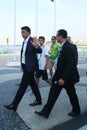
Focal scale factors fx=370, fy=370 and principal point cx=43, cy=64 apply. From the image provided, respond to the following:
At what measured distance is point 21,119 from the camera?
7.57 meters

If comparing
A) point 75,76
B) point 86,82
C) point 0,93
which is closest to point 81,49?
point 86,82

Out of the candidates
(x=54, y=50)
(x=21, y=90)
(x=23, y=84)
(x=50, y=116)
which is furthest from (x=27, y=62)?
(x=54, y=50)

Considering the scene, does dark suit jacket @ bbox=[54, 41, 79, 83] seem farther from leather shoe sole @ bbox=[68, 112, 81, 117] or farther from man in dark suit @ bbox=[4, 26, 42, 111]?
man in dark suit @ bbox=[4, 26, 42, 111]

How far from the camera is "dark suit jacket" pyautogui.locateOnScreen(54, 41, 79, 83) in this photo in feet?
24.5

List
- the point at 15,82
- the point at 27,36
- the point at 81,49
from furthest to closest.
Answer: the point at 81,49 → the point at 15,82 → the point at 27,36

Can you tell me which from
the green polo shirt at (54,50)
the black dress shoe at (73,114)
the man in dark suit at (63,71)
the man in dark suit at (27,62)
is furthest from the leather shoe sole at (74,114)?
the green polo shirt at (54,50)

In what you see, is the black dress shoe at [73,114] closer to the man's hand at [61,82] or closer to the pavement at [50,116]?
the pavement at [50,116]

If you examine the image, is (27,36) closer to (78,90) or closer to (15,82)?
(78,90)

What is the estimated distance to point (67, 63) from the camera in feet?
24.6

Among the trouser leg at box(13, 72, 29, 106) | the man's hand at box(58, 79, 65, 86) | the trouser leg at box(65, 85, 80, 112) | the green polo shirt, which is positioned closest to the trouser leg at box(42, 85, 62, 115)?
the man's hand at box(58, 79, 65, 86)

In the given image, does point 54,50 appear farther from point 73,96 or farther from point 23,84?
Result: point 73,96

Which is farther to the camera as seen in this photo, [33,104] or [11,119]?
[33,104]

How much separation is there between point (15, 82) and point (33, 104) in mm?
4779

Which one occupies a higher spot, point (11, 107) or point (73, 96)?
point (73, 96)
